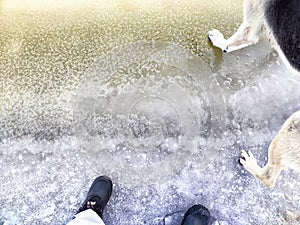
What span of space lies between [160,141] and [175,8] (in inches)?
55.2

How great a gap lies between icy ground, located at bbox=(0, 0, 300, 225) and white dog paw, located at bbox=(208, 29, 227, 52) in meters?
0.07

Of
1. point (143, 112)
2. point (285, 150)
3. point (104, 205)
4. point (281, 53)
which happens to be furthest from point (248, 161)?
point (104, 205)

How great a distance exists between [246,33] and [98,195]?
1.78m

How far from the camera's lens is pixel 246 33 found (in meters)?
2.54

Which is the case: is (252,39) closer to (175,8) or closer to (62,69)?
(175,8)

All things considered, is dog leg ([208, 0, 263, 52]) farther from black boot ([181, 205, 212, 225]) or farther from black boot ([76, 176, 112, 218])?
black boot ([76, 176, 112, 218])

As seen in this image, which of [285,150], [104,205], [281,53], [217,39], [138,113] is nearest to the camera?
[285,150]

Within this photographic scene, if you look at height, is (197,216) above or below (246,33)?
below

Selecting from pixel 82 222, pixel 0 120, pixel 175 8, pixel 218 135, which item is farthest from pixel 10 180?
pixel 175 8

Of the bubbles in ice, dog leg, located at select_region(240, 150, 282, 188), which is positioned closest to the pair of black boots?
the bubbles in ice

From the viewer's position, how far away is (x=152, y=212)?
212 centimetres

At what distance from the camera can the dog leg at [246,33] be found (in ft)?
7.13

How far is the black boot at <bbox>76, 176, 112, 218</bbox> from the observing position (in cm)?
204

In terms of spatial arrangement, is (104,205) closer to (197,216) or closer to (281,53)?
(197,216)
